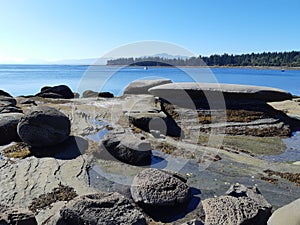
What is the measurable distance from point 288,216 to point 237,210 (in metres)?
0.54

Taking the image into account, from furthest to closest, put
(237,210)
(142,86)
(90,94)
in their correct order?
1. (90,94)
2. (142,86)
3. (237,210)

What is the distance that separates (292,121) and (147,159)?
19.1 ft

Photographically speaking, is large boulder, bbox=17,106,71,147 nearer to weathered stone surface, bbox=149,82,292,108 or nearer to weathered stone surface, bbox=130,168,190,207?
weathered stone surface, bbox=130,168,190,207

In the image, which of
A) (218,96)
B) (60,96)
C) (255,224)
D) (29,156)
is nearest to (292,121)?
(218,96)

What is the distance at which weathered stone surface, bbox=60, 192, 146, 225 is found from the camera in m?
3.23

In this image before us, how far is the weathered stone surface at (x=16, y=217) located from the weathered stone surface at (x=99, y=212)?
1.12ft

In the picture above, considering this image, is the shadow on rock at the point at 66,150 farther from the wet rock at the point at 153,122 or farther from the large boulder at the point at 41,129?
the wet rock at the point at 153,122

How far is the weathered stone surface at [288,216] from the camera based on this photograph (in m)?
3.00

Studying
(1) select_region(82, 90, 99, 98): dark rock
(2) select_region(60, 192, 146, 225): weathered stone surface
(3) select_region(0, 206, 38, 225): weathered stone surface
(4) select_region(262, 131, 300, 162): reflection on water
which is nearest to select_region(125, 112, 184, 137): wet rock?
(4) select_region(262, 131, 300, 162): reflection on water

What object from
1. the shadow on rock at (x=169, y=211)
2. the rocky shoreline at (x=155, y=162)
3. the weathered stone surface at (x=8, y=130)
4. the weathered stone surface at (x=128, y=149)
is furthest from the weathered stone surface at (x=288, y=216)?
the weathered stone surface at (x=8, y=130)

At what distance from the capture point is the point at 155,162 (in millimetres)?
5797

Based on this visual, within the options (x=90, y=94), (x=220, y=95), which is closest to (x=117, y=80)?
(x=90, y=94)

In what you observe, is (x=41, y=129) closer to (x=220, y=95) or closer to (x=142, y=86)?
(x=220, y=95)

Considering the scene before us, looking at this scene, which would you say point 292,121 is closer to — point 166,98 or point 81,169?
point 166,98
